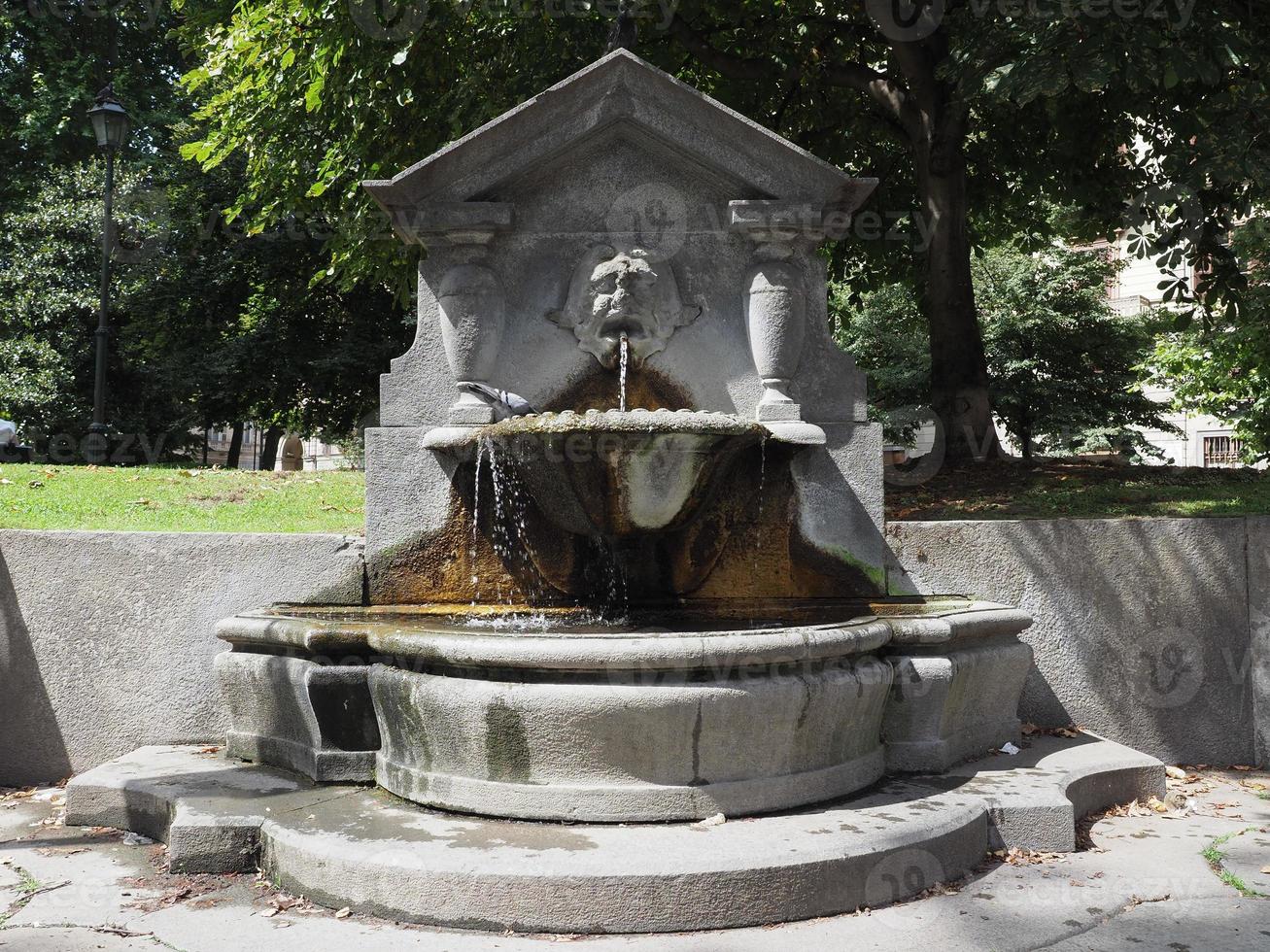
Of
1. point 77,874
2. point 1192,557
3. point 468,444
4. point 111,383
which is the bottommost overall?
point 77,874

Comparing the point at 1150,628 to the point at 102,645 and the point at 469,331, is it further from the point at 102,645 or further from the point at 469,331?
the point at 102,645

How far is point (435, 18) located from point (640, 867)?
28.1 feet

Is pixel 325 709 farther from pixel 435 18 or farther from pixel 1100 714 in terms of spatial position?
pixel 435 18

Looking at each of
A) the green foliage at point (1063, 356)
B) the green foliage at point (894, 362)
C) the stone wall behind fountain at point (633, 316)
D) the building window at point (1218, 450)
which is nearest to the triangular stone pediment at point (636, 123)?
the stone wall behind fountain at point (633, 316)

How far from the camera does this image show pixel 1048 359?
2220 cm

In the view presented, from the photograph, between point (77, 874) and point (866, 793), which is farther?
point (866, 793)

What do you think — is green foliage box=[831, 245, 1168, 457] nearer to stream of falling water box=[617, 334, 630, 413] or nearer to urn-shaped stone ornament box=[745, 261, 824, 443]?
urn-shaped stone ornament box=[745, 261, 824, 443]

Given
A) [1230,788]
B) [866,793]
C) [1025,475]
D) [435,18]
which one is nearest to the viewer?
[866,793]

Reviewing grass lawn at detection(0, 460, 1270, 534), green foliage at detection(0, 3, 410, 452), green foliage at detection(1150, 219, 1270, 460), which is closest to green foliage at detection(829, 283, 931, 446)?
green foliage at detection(1150, 219, 1270, 460)

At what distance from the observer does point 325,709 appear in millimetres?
5027

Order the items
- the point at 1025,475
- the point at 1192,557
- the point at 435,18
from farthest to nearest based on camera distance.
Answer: the point at 435,18
the point at 1025,475
the point at 1192,557

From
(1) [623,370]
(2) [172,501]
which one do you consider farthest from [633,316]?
(2) [172,501]

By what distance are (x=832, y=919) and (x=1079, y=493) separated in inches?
198

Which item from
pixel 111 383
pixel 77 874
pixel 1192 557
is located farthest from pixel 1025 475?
pixel 111 383
